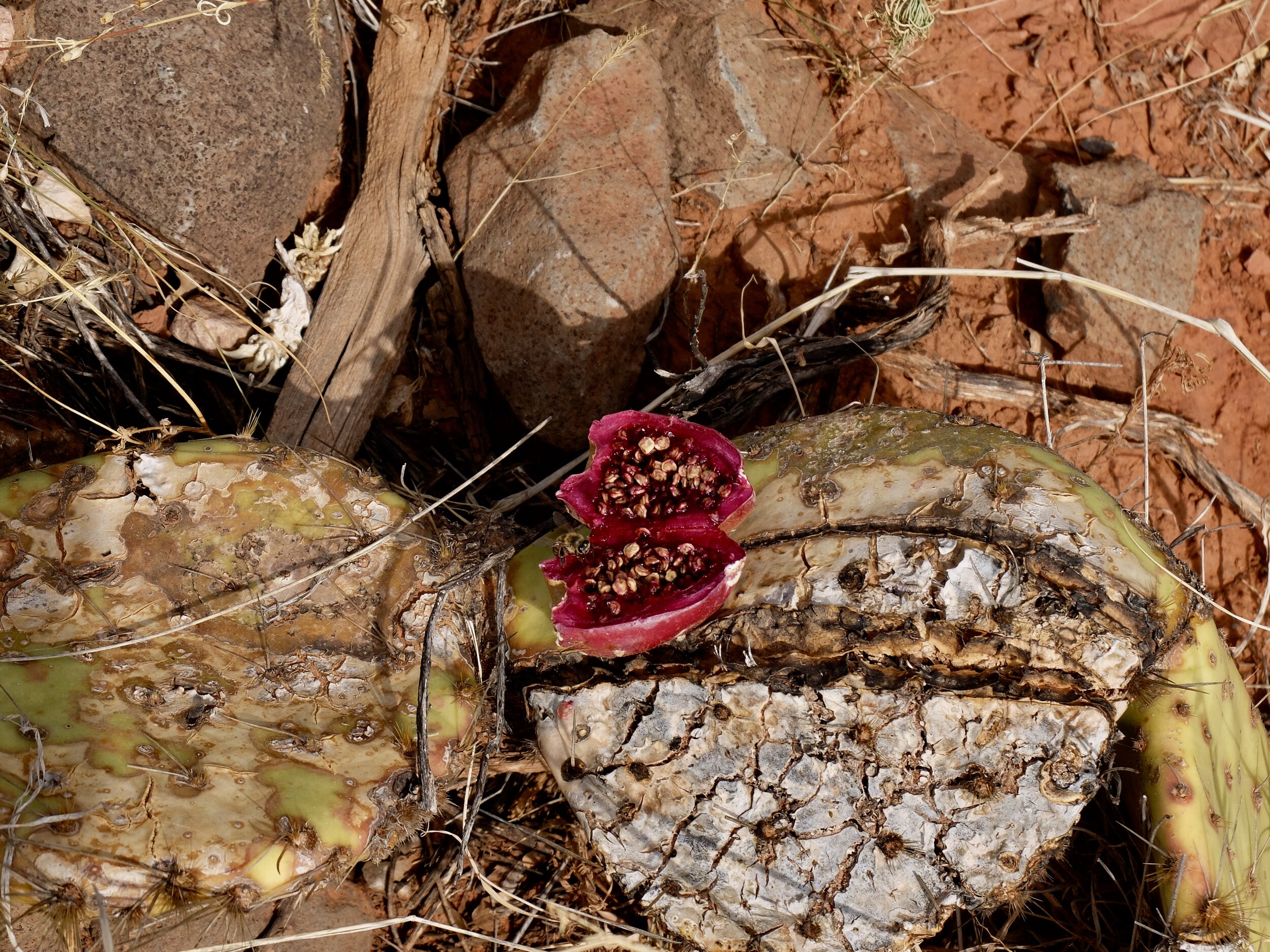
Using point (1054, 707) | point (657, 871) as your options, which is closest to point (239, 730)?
point (657, 871)

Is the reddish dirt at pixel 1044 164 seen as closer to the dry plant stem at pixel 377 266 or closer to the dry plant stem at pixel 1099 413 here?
the dry plant stem at pixel 1099 413

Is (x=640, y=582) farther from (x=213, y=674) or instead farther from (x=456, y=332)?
(x=456, y=332)

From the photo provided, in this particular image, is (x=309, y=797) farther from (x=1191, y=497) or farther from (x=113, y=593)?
(x=1191, y=497)

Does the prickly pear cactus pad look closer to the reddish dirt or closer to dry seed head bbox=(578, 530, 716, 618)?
dry seed head bbox=(578, 530, 716, 618)

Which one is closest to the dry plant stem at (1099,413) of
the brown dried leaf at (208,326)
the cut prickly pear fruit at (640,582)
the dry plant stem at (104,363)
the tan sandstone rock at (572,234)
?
the tan sandstone rock at (572,234)

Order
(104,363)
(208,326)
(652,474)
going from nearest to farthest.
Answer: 1. (652,474)
2. (104,363)
3. (208,326)

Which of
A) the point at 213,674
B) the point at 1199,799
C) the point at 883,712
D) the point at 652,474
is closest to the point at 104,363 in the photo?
the point at 213,674
